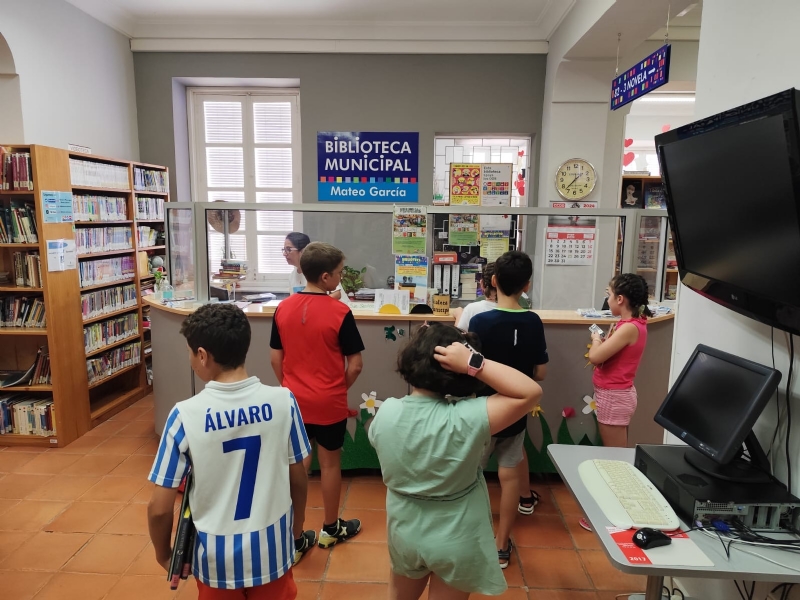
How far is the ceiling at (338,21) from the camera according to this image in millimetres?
4668

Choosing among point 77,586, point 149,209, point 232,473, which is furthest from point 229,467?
point 149,209

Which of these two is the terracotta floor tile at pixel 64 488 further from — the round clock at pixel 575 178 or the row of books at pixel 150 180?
the round clock at pixel 575 178

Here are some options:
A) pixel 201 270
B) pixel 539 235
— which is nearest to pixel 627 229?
pixel 539 235

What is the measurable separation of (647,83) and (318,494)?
3.22 metres

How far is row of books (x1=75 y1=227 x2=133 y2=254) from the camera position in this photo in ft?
12.8

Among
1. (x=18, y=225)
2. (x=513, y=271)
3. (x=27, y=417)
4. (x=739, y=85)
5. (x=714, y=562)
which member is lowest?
(x=27, y=417)

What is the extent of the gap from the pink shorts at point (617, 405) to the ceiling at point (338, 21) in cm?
364

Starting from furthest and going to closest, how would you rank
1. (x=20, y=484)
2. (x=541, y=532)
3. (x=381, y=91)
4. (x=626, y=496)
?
1. (x=381, y=91)
2. (x=20, y=484)
3. (x=541, y=532)
4. (x=626, y=496)

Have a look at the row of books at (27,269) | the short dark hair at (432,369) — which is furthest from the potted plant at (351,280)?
the row of books at (27,269)

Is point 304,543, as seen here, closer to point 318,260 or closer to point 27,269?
point 318,260

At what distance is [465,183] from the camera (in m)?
3.88

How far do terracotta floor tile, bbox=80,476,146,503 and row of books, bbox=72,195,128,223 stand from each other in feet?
6.40

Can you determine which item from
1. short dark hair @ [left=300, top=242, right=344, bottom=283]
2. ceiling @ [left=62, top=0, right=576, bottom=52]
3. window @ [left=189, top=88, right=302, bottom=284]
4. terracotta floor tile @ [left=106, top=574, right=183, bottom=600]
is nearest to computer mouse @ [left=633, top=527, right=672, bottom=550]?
short dark hair @ [left=300, top=242, right=344, bottom=283]

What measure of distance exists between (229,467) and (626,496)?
1128 millimetres
